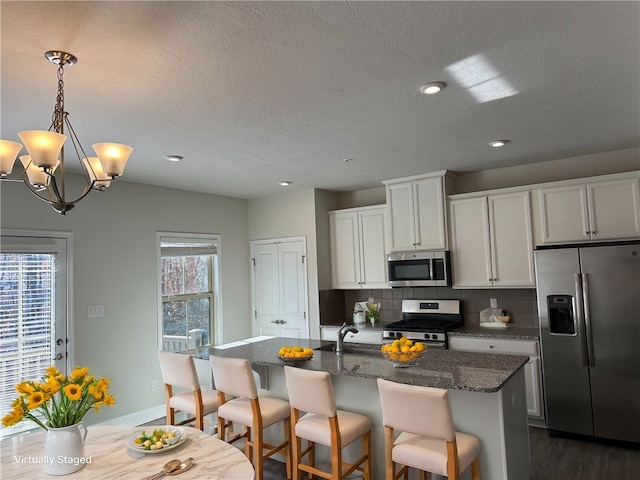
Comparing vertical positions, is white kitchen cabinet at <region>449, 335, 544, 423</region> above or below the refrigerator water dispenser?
below

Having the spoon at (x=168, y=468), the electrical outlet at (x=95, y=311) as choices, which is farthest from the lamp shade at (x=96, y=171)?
the electrical outlet at (x=95, y=311)

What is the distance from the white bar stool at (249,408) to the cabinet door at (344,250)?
2.52 meters

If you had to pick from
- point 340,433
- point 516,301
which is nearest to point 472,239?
point 516,301

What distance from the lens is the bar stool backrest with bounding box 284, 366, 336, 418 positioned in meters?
2.52

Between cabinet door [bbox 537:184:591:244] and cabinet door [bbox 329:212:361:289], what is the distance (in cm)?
214

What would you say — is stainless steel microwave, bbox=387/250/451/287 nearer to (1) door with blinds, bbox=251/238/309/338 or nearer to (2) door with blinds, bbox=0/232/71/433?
(1) door with blinds, bbox=251/238/309/338

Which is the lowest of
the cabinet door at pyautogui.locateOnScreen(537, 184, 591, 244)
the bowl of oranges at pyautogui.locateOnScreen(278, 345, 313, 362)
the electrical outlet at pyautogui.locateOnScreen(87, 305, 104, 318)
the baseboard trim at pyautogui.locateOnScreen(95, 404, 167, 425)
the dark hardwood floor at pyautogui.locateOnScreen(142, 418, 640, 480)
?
the dark hardwood floor at pyautogui.locateOnScreen(142, 418, 640, 480)

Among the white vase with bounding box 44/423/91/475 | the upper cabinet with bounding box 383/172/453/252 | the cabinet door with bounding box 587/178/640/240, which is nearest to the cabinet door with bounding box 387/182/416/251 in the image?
the upper cabinet with bounding box 383/172/453/252

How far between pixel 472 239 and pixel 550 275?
92 centimetres

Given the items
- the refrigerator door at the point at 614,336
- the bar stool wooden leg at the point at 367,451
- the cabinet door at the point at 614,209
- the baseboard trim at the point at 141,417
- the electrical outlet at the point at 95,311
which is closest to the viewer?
the bar stool wooden leg at the point at 367,451

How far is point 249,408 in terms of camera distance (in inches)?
117

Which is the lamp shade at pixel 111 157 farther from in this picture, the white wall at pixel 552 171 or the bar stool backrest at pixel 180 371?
the white wall at pixel 552 171

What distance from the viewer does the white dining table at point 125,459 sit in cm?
177

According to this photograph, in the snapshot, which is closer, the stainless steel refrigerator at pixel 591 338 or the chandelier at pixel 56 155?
the chandelier at pixel 56 155
